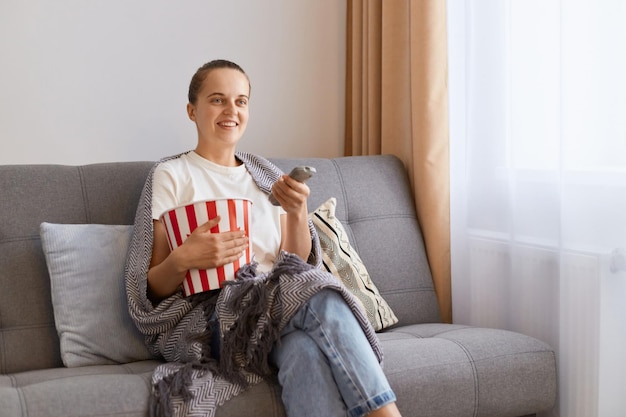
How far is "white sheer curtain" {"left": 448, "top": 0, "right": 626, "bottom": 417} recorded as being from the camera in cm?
205

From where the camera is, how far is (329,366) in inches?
66.9

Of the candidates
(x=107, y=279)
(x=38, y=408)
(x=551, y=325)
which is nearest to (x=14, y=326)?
(x=107, y=279)

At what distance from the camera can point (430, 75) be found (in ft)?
8.45

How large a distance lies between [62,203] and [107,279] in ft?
0.89

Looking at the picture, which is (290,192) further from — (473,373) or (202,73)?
(473,373)

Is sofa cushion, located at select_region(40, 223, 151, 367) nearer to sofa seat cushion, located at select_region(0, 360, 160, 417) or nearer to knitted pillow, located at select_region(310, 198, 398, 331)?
sofa seat cushion, located at select_region(0, 360, 160, 417)

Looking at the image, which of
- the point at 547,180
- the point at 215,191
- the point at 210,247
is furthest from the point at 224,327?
the point at 547,180

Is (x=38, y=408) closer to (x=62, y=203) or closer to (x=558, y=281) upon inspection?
(x=62, y=203)

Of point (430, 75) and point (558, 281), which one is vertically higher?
point (430, 75)

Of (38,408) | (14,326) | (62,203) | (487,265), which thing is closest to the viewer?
(38,408)

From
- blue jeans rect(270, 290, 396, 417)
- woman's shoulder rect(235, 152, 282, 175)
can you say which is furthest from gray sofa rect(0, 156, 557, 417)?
woman's shoulder rect(235, 152, 282, 175)

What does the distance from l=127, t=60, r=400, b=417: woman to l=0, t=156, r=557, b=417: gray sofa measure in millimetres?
74

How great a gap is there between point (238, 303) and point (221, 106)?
59cm

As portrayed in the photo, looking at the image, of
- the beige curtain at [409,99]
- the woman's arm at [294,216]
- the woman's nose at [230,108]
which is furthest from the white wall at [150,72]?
the woman's arm at [294,216]
